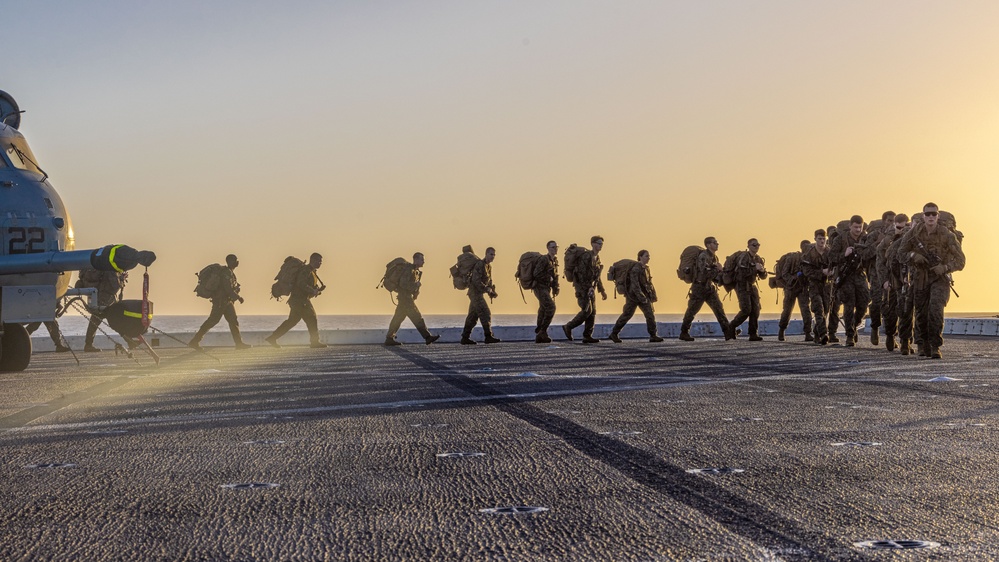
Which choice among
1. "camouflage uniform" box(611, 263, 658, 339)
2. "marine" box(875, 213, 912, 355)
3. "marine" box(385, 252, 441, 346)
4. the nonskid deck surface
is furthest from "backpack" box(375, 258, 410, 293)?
the nonskid deck surface

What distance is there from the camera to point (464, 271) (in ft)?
88.6

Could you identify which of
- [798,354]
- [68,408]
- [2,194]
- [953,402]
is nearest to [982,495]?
[953,402]

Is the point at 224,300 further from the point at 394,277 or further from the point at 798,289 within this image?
the point at 798,289

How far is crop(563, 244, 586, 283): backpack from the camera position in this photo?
2694 centimetres

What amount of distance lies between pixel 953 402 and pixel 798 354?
9538 mm

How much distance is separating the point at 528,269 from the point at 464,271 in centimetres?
161

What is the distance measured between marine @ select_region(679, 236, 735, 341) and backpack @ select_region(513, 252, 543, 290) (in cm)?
399

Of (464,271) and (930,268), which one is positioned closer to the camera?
(930,268)

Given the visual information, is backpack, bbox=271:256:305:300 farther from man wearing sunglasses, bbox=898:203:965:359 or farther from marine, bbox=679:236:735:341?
man wearing sunglasses, bbox=898:203:965:359

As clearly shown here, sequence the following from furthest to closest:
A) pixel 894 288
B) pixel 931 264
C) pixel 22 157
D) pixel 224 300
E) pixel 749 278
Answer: pixel 749 278 < pixel 224 300 < pixel 894 288 < pixel 931 264 < pixel 22 157

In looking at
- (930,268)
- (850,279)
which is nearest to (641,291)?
(850,279)

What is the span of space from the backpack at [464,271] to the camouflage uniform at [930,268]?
11.4 m

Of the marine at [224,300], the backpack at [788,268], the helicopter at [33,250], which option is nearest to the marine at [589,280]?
the backpack at [788,268]

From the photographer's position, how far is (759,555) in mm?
3820
